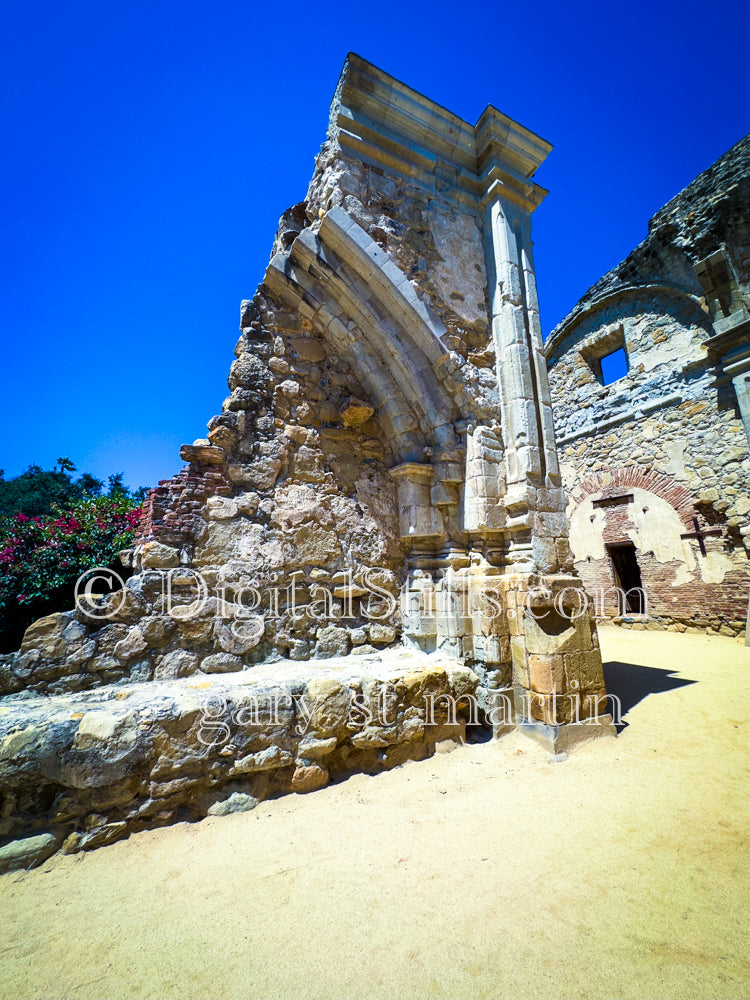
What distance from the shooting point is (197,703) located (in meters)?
2.55

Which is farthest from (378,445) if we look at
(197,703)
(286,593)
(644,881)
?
(644,881)

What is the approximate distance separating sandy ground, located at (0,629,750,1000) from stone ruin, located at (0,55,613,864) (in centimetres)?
36

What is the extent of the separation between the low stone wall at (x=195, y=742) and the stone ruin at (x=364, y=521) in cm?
2

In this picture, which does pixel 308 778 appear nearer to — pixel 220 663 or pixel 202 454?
pixel 220 663

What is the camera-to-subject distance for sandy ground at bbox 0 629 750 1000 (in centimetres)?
155

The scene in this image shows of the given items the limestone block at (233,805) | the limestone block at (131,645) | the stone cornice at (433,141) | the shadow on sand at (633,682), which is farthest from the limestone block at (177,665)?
the stone cornice at (433,141)

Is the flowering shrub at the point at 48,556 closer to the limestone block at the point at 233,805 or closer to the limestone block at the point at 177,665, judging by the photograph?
the limestone block at the point at 177,665

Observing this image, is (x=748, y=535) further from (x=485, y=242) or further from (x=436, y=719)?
(x=436, y=719)

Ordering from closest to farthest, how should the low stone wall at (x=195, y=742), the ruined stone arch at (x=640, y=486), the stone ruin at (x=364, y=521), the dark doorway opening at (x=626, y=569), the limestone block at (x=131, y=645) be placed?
the low stone wall at (x=195, y=742), the stone ruin at (x=364, y=521), the limestone block at (x=131, y=645), the ruined stone arch at (x=640, y=486), the dark doorway opening at (x=626, y=569)

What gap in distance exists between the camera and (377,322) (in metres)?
4.12

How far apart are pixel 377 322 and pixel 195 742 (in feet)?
11.4

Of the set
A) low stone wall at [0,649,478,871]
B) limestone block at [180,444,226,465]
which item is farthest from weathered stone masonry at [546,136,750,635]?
limestone block at [180,444,226,465]

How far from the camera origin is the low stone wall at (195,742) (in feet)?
7.18

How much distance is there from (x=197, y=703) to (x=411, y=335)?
130 inches
